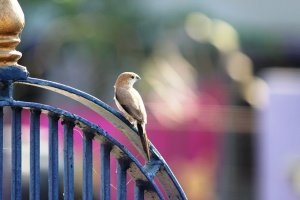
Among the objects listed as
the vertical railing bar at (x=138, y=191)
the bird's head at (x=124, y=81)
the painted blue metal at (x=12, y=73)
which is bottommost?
the vertical railing bar at (x=138, y=191)

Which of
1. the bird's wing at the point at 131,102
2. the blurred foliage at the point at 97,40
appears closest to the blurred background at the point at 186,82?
the blurred foliage at the point at 97,40

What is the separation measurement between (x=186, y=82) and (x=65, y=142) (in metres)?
10.4

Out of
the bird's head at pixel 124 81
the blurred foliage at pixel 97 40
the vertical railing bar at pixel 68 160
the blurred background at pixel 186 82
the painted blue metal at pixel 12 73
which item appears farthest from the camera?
the blurred foliage at pixel 97 40

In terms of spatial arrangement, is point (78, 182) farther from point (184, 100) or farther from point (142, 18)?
point (142, 18)

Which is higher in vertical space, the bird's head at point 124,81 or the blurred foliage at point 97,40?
the blurred foliage at point 97,40

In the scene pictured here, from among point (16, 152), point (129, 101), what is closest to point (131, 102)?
point (129, 101)

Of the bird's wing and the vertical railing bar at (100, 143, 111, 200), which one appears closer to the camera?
the vertical railing bar at (100, 143, 111, 200)

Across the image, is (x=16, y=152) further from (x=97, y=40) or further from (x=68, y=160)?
(x=97, y=40)

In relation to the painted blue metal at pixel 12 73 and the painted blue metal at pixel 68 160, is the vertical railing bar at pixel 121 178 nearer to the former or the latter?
the painted blue metal at pixel 68 160

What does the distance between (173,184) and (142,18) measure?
11.4 meters

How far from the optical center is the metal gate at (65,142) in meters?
2.58

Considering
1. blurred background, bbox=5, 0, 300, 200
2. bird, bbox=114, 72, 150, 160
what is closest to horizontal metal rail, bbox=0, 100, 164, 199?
bird, bbox=114, 72, 150, 160

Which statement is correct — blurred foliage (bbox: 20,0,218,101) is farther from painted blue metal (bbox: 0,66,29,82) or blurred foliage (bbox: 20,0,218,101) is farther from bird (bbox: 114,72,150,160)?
painted blue metal (bbox: 0,66,29,82)

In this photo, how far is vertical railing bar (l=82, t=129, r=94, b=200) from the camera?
2701 mm
